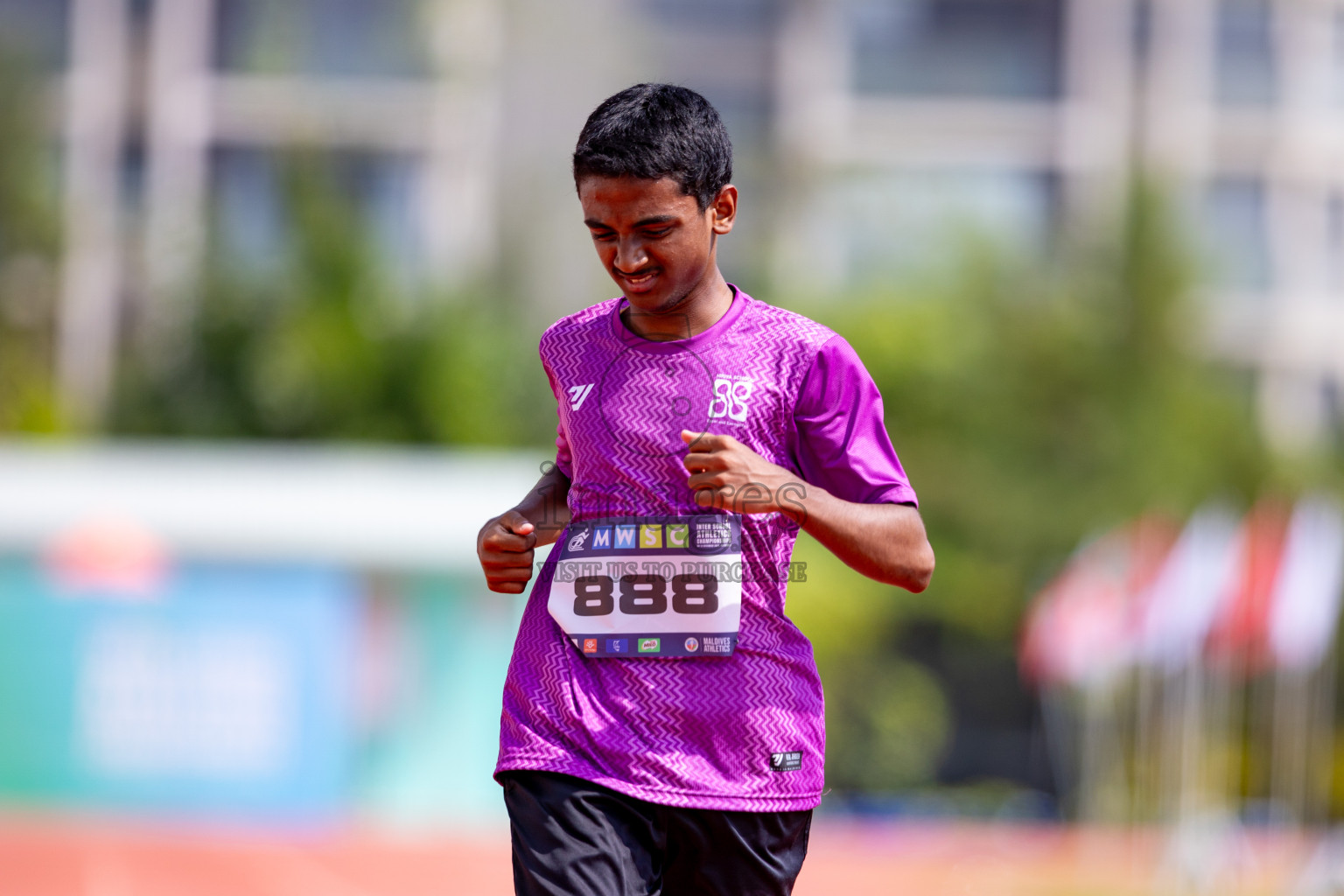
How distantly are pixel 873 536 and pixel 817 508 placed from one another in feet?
0.32

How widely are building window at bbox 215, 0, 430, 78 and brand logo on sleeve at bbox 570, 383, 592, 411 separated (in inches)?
923

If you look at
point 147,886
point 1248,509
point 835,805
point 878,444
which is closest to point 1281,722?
point 1248,509

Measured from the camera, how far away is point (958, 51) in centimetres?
2767

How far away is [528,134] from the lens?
910 inches

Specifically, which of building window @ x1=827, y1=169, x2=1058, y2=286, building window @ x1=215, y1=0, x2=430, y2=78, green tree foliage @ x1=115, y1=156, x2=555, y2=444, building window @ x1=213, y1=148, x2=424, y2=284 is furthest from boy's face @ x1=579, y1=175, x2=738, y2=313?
building window @ x1=215, y1=0, x2=430, y2=78

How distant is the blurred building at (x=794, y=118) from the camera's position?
24109 mm

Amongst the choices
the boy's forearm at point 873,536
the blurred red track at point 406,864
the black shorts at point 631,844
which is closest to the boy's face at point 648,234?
the boy's forearm at point 873,536

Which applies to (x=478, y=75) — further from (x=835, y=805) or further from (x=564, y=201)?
(x=835, y=805)

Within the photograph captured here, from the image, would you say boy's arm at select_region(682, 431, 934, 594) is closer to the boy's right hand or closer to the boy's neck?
the boy's neck

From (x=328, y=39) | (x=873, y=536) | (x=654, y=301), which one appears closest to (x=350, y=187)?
(x=328, y=39)

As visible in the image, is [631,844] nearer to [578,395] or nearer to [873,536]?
[873,536]

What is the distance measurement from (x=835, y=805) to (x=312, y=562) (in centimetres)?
603

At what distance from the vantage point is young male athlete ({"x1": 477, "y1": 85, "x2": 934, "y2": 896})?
7.59ft

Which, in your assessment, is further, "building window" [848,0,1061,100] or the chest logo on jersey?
"building window" [848,0,1061,100]
